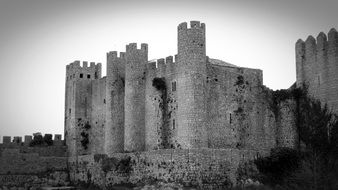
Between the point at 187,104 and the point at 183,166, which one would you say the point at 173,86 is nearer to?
the point at 187,104

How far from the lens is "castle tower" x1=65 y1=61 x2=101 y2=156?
58.9 m

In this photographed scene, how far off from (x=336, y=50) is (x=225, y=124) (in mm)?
9752

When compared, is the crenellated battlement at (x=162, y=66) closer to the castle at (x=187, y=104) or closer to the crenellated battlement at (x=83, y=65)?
the castle at (x=187, y=104)

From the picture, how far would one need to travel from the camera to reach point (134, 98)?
49.0 meters

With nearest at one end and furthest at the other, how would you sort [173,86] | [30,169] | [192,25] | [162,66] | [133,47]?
[192,25] < [173,86] < [162,66] < [133,47] < [30,169]

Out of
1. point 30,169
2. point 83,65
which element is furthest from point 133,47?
point 30,169

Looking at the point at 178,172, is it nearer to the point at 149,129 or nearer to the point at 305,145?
the point at 149,129

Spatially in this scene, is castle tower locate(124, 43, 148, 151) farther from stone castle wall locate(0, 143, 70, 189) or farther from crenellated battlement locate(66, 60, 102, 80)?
crenellated battlement locate(66, 60, 102, 80)

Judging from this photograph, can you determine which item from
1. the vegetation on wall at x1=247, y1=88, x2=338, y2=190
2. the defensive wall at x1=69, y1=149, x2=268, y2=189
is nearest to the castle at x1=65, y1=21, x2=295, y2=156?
the defensive wall at x1=69, y1=149, x2=268, y2=189

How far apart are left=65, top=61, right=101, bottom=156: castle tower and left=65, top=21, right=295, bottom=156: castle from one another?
595 centimetres

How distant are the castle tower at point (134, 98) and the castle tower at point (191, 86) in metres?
4.97

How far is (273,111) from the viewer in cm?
5000

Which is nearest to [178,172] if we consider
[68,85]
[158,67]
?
[158,67]

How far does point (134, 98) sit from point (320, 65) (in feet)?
46.4
